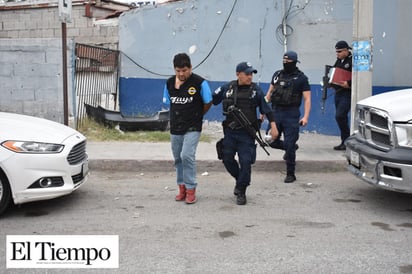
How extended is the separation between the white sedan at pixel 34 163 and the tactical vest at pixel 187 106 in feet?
3.88

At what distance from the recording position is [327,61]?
32.3ft

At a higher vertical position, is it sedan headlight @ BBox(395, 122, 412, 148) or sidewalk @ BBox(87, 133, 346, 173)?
sedan headlight @ BBox(395, 122, 412, 148)

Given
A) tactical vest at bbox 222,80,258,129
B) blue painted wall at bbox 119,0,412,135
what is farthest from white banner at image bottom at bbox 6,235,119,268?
blue painted wall at bbox 119,0,412,135

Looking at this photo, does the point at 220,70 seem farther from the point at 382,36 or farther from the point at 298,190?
the point at 298,190

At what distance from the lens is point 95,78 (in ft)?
36.1

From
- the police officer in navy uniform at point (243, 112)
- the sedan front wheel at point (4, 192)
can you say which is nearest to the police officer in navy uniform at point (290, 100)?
the police officer in navy uniform at point (243, 112)

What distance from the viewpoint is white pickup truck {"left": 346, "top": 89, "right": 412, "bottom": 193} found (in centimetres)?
505

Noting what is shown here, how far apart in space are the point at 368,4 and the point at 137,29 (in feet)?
18.6

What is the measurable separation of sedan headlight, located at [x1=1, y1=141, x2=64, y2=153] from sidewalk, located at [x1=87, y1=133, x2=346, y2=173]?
2.46 metres

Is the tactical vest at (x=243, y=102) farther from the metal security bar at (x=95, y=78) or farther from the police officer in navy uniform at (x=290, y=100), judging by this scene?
the metal security bar at (x=95, y=78)

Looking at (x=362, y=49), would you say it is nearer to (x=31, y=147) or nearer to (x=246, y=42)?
(x=246, y=42)

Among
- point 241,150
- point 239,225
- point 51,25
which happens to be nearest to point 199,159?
point 241,150

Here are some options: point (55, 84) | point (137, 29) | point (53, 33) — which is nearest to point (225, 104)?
point (55, 84)

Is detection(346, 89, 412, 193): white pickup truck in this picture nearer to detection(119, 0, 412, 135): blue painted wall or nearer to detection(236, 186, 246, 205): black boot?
detection(236, 186, 246, 205): black boot
